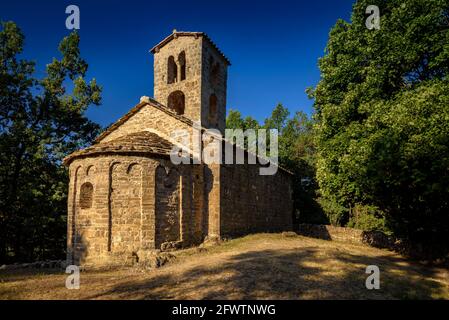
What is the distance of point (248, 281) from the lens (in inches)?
264

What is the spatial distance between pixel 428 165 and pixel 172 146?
10.4m

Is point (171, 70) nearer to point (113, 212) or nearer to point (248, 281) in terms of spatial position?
point (113, 212)

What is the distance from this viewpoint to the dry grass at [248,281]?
6172 millimetres

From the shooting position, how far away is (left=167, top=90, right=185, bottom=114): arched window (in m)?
16.4

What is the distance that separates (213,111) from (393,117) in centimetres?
967

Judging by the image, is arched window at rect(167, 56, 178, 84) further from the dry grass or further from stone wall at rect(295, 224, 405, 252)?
stone wall at rect(295, 224, 405, 252)

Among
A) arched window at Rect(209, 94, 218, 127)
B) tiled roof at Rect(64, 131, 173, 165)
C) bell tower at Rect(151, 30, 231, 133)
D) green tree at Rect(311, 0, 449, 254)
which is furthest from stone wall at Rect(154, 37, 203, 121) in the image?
green tree at Rect(311, 0, 449, 254)

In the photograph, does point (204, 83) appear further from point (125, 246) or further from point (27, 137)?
Result: point (27, 137)

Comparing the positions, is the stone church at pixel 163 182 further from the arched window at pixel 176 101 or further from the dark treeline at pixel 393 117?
the dark treeline at pixel 393 117

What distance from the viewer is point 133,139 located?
12344 millimetres

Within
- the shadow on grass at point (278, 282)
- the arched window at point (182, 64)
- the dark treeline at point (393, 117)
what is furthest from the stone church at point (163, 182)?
the dark treeline at point (393, 117)

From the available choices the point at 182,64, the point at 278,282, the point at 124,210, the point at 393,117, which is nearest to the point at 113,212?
the point at 124,210

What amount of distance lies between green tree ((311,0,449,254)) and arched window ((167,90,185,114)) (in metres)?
8.34
